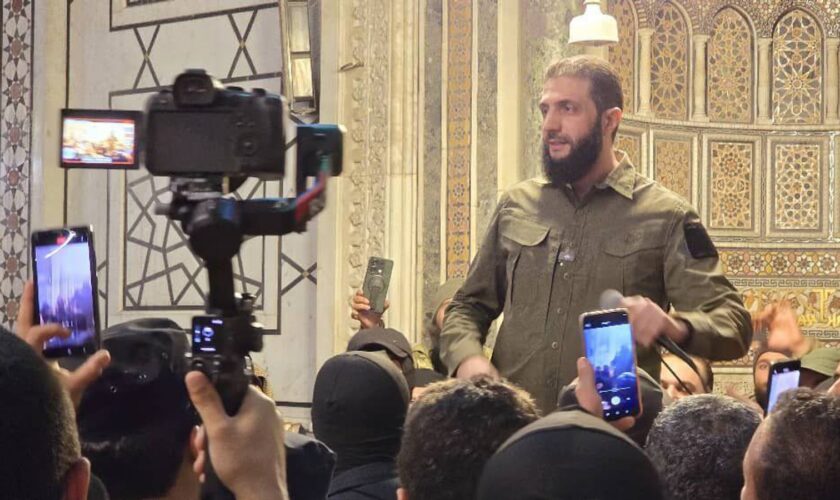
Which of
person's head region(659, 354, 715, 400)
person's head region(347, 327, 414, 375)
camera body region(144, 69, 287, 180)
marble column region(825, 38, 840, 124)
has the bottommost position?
person's head region(659, 354, 715, 400)

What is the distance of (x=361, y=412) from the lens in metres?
3.54

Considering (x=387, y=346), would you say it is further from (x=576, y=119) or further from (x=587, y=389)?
(x=587, y=389)

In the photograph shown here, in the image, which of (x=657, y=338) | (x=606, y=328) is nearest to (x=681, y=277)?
(x=657, y=338)

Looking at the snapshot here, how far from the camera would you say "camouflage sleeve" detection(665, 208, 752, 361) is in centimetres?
362

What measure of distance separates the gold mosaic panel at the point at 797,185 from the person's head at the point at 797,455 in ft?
24.1

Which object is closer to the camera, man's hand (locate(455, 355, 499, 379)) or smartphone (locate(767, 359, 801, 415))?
man's hand (locate(455, 355, 499, 379))

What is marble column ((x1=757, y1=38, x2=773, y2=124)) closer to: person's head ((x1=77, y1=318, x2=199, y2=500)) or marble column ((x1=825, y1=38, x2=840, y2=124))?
marble column ((x1=825, y1=38, x2=840, y2=124))

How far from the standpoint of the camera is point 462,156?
7848 millimetres

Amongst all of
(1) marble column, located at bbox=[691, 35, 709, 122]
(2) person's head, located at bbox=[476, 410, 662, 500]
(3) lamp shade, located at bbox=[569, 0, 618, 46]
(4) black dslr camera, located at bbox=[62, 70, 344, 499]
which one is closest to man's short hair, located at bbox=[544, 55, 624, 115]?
(4) black dslr camera, located at bbox=[62, 70, 344, 499]

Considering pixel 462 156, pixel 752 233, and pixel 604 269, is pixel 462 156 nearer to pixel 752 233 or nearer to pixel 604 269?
pixel 752 233

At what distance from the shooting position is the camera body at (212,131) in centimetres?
199

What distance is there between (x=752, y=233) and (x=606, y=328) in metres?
6.48

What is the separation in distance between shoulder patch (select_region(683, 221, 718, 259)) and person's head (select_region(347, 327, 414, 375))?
2106 millimetres

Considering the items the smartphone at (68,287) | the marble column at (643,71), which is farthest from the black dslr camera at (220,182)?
the marble column at (643,71)
